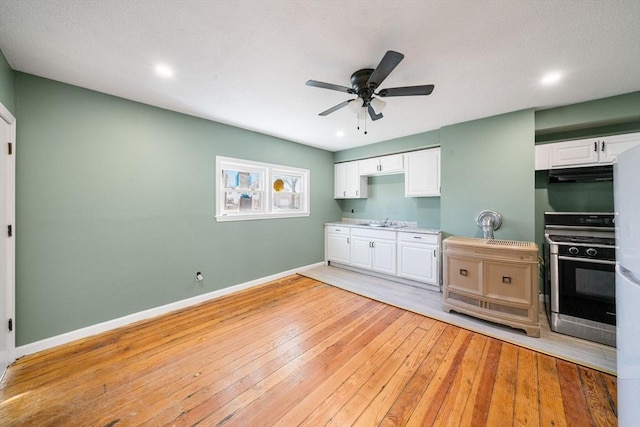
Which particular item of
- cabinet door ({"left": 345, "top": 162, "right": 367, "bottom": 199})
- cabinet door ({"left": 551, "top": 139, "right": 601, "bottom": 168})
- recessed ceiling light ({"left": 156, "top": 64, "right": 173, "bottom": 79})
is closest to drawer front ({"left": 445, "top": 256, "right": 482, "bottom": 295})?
cabinet door ({"left": 551, "top": 139, "right": 601, "bottom": 168})

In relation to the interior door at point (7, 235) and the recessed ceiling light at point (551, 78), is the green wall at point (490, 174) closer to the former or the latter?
the recessed ceiling light at point (551, 78)

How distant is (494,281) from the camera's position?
251 cm

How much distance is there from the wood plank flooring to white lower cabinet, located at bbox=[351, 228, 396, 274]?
1.43 m

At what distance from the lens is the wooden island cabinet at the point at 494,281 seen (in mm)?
2332

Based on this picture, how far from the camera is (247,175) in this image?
3.83 meters

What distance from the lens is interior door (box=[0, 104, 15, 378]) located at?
5.98 ft

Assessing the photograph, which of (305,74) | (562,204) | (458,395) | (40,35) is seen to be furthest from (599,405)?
(40,35)

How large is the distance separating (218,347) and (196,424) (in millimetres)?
793

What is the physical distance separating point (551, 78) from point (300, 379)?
3482 millimetres

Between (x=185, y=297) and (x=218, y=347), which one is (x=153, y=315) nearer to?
(x=185, y=297)

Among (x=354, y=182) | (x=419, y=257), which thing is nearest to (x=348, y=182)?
(x=354, y=182)

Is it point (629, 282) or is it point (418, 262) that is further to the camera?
point (418, 262)

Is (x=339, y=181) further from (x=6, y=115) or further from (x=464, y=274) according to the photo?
(x=6, y=115)

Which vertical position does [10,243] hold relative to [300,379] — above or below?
above
